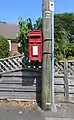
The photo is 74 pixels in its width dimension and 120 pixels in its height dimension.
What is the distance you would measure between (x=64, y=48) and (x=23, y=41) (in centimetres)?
157

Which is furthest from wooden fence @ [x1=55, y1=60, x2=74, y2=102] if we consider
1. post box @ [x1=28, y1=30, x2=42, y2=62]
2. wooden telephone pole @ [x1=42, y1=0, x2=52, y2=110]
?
post box @ [x1=28, y1=30, x2=42, y2=62]

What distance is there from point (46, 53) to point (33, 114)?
150 cm

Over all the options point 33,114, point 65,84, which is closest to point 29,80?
point 65,84

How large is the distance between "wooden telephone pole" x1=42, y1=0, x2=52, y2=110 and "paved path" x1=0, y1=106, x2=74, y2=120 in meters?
0.33

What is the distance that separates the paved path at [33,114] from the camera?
6.88 metres

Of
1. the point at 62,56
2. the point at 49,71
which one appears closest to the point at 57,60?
the point at 62,56

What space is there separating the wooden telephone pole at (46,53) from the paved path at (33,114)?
33 centimetres

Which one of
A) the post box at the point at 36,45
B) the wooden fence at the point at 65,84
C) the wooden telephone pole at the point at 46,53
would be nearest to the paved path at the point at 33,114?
the wooden telephone pole at the point at 46,53

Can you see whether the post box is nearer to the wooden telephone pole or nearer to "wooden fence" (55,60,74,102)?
the wooden telephone pole

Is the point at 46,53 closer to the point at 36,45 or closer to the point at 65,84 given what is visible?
the point at 36,45

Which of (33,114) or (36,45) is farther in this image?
(36,45)

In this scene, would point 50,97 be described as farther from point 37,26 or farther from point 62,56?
point 37,26

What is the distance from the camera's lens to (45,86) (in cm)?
740

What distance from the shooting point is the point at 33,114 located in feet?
23.5
